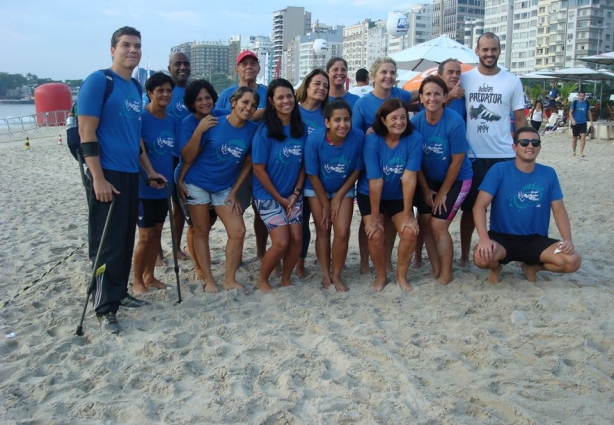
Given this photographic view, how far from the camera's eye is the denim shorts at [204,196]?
4816 mm

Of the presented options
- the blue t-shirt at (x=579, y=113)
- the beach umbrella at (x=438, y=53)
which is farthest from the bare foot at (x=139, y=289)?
the blue t-shirt at (x=579, y=113)

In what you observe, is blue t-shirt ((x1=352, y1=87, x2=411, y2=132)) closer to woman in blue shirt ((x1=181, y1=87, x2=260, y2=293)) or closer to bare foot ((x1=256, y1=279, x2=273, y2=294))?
woman in blue shirt ((x1=181, y1=87, x2=260, y2=293))

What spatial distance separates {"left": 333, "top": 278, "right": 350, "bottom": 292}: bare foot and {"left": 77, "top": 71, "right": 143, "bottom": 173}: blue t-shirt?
1.95 m

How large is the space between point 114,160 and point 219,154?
0.98 m

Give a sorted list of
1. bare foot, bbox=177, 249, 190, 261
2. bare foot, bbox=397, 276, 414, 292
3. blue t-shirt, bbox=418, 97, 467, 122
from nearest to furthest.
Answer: bare foot, bbox=397, 276, 414, 292 < blue t-shirt, bbox=418, 97, 467, 122 < bare foot, bbox=177, 249, 190, 261

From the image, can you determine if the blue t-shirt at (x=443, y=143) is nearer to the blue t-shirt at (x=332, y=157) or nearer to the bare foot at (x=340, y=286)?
the blue t-shirt at (x=332, y=157)

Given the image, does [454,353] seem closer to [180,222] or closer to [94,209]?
[94,209]

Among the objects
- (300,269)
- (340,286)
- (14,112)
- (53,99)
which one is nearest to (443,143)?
(340,286)

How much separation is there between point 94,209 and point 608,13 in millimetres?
103766

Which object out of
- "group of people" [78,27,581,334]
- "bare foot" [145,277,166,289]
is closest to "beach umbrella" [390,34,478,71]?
"group of people" [78,27,581,334]

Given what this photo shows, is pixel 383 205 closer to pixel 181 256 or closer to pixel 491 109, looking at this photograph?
pixel 491 109

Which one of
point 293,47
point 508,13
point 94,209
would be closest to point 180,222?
point 94,209

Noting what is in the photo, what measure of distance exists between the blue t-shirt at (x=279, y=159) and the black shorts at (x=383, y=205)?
0.60m

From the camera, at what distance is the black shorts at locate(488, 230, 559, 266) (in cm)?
462
